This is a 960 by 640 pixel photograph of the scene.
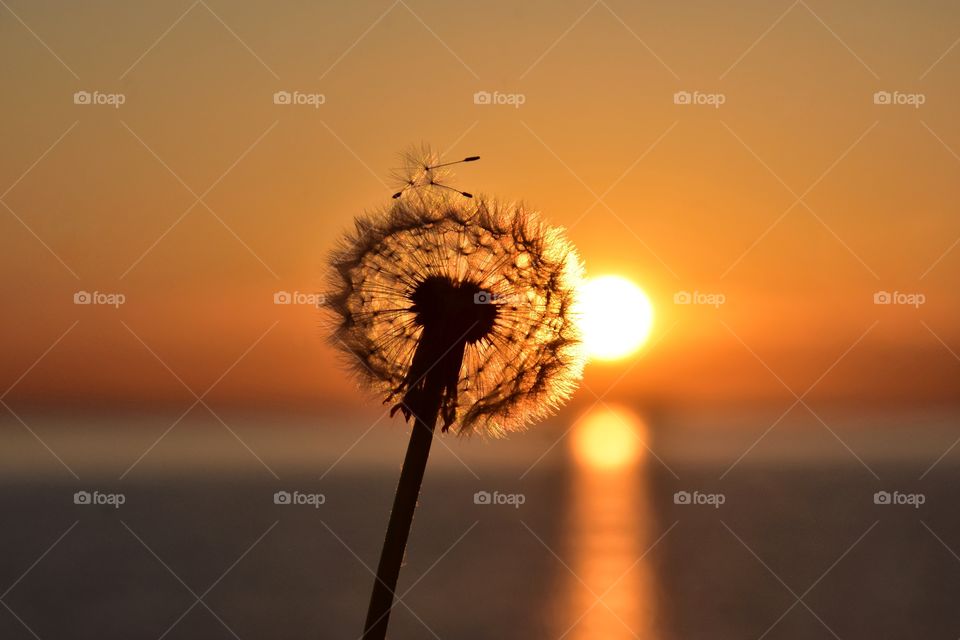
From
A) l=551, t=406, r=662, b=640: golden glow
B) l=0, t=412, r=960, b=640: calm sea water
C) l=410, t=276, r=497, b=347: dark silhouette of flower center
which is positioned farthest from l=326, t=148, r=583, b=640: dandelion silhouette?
l=551, t=406, r=662, b=640: golden glow

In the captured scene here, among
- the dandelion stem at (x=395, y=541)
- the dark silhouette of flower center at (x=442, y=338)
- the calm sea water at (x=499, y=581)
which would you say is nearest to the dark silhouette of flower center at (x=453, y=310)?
the dark silhouette of flower center at (x=442, y=338)

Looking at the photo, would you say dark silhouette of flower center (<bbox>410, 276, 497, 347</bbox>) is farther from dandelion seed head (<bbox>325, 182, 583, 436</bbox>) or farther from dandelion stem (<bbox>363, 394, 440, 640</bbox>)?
dandelion stem (<bbox>363, 394, 440, 640</bbox>)

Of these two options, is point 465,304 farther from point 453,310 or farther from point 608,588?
point 608,588

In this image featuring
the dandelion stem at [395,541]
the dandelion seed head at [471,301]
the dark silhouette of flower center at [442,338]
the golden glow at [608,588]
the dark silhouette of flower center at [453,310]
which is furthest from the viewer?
the golden glow at [608,588]

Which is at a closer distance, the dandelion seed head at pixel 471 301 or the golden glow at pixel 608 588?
the dandelion seed head at pixel 471 301

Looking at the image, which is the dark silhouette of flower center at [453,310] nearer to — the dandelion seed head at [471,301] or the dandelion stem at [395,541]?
the dandelion seed head at [471,301]

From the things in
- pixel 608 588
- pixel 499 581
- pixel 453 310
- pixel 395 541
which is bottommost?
pixel 395 541

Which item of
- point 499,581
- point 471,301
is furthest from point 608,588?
point 471,301

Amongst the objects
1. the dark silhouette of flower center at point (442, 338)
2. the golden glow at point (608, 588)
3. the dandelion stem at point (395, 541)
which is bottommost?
the dandelion stem at point (395, 541)
